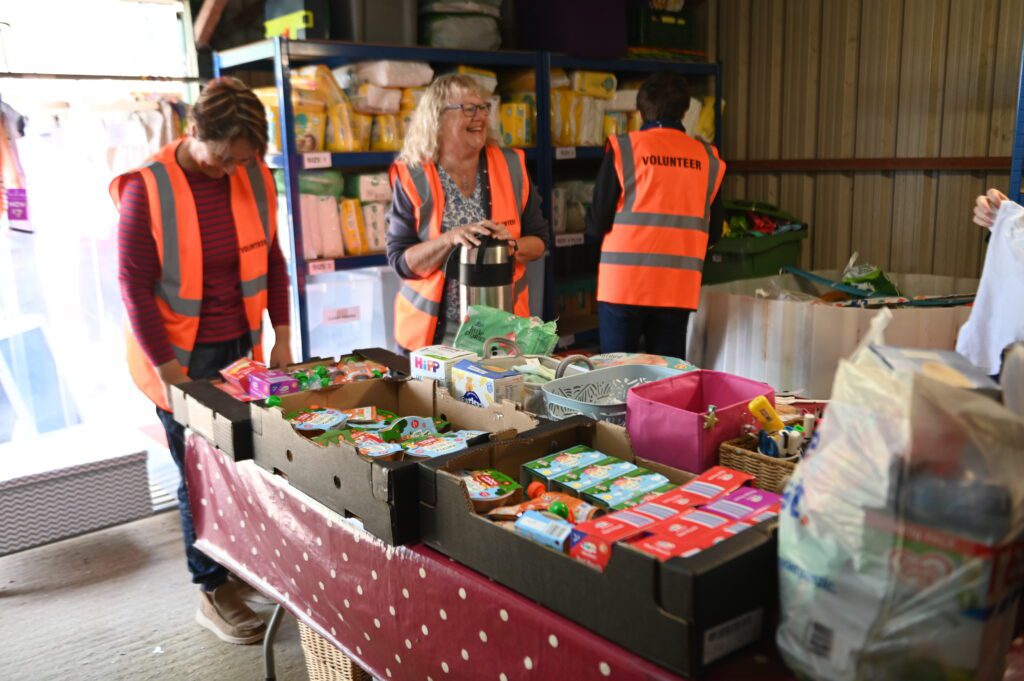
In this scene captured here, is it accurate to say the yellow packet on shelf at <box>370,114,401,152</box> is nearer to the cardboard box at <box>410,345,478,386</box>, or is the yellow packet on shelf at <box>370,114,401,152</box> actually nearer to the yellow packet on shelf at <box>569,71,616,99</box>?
the yellow packet on shelf at <box>569,71,616,99</box>

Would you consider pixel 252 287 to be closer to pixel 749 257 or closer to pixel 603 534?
pixel 603 534

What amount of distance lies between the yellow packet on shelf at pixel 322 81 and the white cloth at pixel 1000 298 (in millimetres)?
2836

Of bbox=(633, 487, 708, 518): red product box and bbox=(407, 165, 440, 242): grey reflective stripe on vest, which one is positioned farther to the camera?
bbox=(407, 165, 440, 242): grey reflective stripe on vest

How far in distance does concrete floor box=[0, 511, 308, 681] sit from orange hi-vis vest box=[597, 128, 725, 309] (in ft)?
6.76

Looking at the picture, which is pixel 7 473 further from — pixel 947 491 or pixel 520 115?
pixel 947 491

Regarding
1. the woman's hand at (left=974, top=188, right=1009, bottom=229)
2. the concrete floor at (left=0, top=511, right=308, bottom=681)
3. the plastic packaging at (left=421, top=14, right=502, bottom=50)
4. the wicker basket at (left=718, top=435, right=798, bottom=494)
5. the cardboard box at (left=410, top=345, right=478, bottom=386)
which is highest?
the plastic packaging at (left=421, top=14, right=502, bottom=50)

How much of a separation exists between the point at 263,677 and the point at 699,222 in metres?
2.59

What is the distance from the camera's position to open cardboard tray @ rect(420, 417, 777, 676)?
3.74 feet

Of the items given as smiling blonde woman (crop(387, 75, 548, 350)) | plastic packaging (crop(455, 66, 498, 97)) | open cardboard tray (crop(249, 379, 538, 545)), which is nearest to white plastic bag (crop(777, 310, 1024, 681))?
open cardboard tray (crop(249, 379, 538, 545))

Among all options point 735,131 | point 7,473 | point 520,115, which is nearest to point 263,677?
point 7,473

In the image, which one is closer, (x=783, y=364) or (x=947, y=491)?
(x=947, y=491)

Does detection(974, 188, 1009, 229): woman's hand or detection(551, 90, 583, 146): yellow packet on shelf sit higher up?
detection(551, 90, 583, 146): yellow packet on shelf

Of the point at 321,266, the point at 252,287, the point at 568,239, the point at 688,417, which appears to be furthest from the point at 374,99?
the point at 688,417

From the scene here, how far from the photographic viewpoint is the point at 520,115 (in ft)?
15.8
